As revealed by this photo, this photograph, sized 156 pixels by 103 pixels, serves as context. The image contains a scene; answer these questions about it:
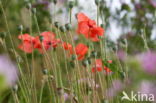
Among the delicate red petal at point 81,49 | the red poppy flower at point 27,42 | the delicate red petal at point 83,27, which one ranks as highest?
the delicate red petal at point 83,27

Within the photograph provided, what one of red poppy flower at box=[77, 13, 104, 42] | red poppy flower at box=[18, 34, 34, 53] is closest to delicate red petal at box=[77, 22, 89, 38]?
red poppy flower at box=[77, 13, 104, 42]

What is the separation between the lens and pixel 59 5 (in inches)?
82.5

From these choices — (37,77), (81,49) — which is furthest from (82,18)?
(37,77)

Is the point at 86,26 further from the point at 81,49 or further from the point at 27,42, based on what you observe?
the point at 27,42

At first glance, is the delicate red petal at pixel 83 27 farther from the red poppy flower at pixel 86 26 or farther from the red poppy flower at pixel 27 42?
the red poppy flower at pixel 27 42

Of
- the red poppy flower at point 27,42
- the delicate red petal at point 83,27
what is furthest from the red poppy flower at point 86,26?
the red poppy flower at point 27,42

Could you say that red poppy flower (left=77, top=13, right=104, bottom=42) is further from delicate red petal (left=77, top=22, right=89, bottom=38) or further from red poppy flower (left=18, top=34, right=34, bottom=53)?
red poppy flower (left=18, top=34, right=34, bottom=53)

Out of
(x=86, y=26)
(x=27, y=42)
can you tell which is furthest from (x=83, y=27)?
(x=27, y=42)

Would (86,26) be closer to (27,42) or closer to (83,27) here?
(83,27)

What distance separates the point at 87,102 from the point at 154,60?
1.71 feet

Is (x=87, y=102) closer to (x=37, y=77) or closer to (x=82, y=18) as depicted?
(x=82, y=18)

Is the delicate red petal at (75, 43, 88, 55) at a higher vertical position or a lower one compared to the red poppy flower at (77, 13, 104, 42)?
lower

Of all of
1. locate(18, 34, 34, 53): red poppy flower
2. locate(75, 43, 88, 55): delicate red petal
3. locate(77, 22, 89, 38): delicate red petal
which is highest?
locate(77, 22, 89, 38): delicate red petal

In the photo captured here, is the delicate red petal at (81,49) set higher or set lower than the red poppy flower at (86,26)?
lower
